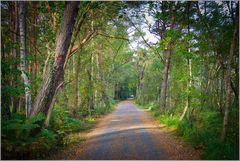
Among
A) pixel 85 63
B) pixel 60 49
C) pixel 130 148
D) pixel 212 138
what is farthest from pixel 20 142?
pixel 85 63

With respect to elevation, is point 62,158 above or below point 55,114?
below

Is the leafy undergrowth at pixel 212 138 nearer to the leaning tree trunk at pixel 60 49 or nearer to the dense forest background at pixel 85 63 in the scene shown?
the dense forest background at pixel 85 63

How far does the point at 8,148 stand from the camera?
29.4 ft

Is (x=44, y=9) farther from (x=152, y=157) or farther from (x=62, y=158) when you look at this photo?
(x=152, y=157)

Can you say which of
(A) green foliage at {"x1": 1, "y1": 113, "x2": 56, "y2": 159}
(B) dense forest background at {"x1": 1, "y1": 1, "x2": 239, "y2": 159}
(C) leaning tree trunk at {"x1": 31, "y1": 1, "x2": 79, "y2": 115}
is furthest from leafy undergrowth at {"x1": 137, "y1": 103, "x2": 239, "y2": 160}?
(C) leaning tree trunk at {"x1": 31, "y1": 1, "x2": 79, "y2": 115}

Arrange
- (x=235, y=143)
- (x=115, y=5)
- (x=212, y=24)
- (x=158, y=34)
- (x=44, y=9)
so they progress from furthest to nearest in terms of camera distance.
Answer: (x=158, y=34) < (x=115, y=5) < (x=44, y=9) < (x=212, y=24) < (x=235, y=143)

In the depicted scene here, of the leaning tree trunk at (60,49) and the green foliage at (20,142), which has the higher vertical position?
the leaning tree trunk at (60,49)

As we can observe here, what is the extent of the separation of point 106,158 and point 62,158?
1.48 meters

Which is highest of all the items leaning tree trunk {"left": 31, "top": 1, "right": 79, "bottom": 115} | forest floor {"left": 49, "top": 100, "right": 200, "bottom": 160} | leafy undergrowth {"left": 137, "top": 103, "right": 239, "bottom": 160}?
leaning tree trunk {"left": 31, "top": 1, "right": 79, "bottom": 115}

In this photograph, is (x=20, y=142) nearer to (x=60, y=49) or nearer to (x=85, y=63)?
(x=60, y=49)

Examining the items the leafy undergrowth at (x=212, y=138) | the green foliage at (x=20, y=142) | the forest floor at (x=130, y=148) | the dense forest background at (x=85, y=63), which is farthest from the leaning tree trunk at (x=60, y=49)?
the leafy undergrowth at (x=212, y=138)

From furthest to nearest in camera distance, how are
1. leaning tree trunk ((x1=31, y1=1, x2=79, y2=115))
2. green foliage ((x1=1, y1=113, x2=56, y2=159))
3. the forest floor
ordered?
leaning tree trunk ((x1=31, y1=1, x2=79, y2=115)), the forest floor, green foliage ((x1=1, y1=113, x2=56, y2=159))

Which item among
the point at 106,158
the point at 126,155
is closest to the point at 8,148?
the point at 106,158

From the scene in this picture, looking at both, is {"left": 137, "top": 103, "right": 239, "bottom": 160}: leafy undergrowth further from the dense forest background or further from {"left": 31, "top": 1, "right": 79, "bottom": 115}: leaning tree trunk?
{"left": 31, "top": 1, "right": 79, "bottom": 115}: leaning tree trunk
